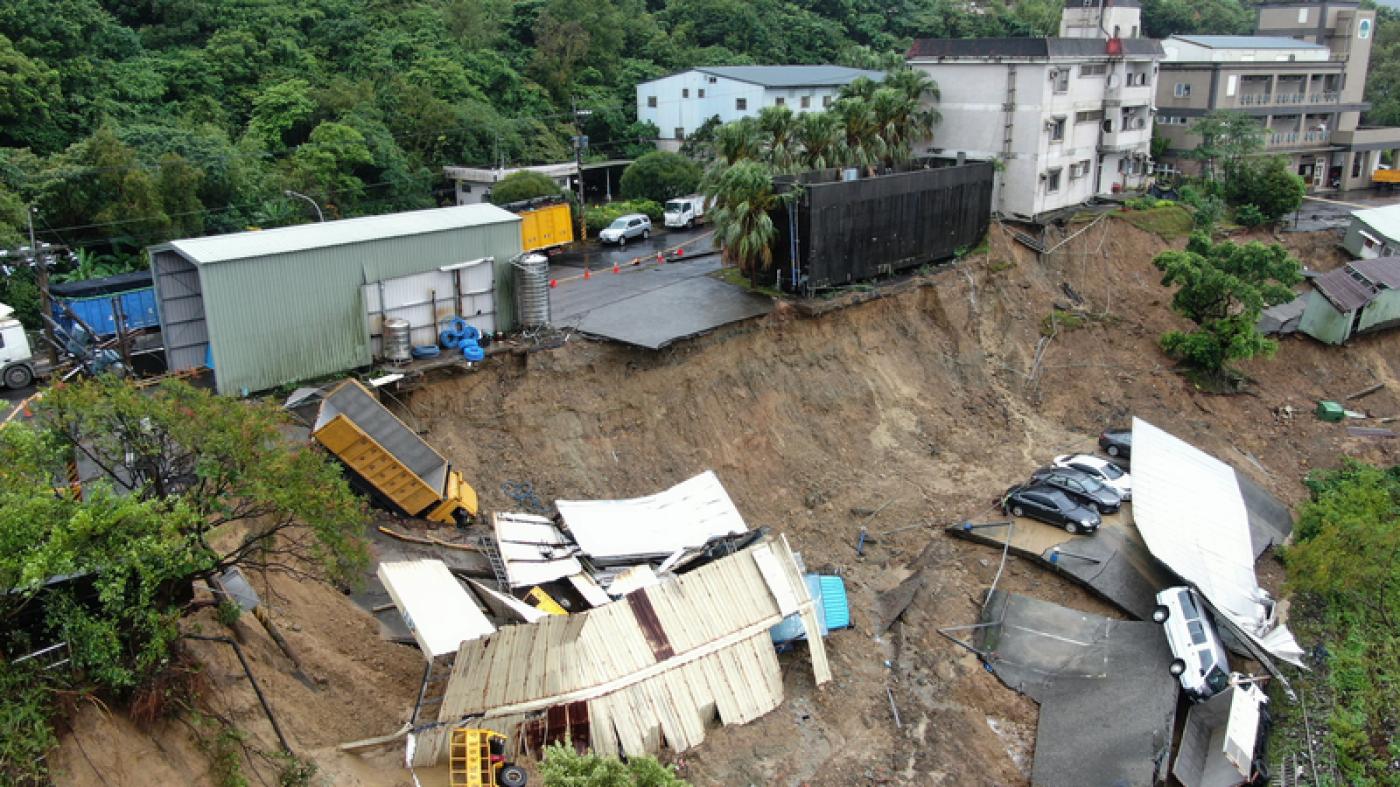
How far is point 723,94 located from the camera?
2395 inches

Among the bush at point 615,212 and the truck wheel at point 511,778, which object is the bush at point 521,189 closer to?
the bush at point 615,212

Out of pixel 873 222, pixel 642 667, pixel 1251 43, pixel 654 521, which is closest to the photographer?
pixel 642 667

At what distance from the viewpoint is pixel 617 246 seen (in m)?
45.6

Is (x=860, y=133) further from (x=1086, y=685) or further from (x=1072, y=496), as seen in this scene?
(x=1086, y=685)

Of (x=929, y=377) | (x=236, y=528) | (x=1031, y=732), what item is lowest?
(x=1031, y=732)

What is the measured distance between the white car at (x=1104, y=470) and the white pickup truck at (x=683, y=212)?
76.5ft

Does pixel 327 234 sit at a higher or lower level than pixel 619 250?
higher

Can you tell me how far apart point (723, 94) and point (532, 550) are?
4334 cm

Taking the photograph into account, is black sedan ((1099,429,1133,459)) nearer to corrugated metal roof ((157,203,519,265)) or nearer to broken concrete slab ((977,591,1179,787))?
broken concrete slab ((977,591,1179,787))

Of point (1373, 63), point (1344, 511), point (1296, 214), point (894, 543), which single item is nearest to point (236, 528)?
point (894, 543)

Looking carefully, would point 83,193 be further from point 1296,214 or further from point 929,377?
point 1296,214

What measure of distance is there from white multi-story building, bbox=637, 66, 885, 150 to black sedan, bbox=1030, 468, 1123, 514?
3429 cm

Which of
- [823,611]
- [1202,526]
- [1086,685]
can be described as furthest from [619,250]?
[1086,685]

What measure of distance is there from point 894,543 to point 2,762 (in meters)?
21.6
